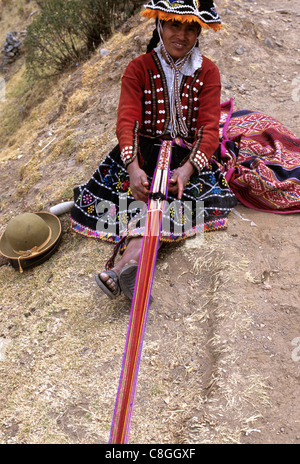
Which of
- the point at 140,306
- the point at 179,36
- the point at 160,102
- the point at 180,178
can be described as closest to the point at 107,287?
the point at 140,306

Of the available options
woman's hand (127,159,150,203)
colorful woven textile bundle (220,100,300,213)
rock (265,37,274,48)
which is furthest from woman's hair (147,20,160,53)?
rock (265,37,274,48)

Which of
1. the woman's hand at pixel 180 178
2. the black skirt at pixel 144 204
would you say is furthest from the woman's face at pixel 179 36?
the woman's hand at pixel 180 178

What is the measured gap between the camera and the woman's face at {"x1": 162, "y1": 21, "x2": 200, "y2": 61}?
224cm

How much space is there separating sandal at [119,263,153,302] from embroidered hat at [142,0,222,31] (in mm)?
1298

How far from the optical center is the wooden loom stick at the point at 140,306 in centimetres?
161

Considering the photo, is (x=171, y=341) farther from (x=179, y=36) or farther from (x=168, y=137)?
(x=179, y=36)

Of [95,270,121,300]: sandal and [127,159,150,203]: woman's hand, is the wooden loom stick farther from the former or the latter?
[95,270,121,300]: sandal

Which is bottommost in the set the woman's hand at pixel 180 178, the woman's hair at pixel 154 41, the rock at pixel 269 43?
the rock at pixel 269 43

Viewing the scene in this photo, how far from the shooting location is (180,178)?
89.4 inches

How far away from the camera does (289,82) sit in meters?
4.55

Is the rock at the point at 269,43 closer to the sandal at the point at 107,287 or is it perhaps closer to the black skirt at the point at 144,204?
the black skirt at the point at 144,204

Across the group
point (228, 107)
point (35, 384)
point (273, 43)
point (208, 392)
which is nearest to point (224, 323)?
point (208, 392)

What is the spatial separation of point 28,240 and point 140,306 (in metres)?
1.14
